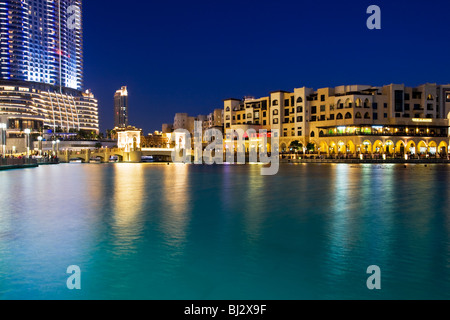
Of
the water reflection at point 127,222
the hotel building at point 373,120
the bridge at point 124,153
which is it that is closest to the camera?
the water reflection at point 127,222

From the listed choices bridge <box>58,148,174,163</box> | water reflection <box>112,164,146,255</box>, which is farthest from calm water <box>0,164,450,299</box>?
bridge <box>58,148,174,163</box>

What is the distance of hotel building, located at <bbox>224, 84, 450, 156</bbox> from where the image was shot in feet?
328

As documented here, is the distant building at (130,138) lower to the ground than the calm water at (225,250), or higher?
higher

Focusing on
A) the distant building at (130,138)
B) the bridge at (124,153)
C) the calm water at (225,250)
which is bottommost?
the calm water at (225,250)

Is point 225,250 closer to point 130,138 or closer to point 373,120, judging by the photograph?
point 373,120

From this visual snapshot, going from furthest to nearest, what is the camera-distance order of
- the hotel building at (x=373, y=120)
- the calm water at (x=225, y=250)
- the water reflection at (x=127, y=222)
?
the hotel building at (x=373, y=120)
the water reflection at (x=127, y=222)
the calm water at (x=225, y=250)

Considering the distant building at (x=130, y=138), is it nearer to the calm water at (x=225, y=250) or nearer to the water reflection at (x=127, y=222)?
the water reflection at (x=127, y=222)

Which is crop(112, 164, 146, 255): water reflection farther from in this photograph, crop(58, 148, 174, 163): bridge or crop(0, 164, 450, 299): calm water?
crop(58, 148, 174, 163): bridge

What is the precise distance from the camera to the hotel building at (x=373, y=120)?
100 meters

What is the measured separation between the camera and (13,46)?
19875 cm

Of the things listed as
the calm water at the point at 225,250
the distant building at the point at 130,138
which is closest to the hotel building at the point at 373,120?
the distant building at the point at 130,138

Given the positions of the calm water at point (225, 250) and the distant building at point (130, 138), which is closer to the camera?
the calm water at point (225, 250)

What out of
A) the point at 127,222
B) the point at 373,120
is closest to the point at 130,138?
the point at 373,120
